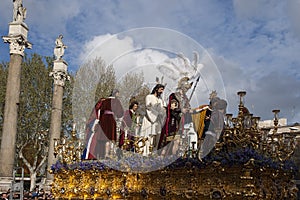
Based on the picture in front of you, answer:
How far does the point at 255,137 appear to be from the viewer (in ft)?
28.0

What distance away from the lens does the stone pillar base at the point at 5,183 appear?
1644cm

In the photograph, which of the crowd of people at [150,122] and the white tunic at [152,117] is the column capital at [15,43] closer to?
the crowd of people at [150,122]

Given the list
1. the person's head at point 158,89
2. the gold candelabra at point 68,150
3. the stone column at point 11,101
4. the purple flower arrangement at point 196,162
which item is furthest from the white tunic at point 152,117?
the stone column at point 11,101

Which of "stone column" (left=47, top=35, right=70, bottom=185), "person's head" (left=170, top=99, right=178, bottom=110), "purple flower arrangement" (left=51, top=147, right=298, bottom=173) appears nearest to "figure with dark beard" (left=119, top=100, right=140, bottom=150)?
"purple flower arrangement" (left=51, top=147, right=298, bottom=173)

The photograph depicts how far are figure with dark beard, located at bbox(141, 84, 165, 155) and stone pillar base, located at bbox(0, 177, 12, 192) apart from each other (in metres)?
8.50

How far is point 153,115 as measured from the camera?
36.7 feet

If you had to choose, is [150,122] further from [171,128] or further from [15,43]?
[15,43]

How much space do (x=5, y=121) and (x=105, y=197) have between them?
9.29m

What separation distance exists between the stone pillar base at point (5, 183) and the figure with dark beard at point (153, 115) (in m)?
8.50

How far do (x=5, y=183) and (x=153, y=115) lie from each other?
29.8 feet

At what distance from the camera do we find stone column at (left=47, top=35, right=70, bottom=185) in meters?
22.5

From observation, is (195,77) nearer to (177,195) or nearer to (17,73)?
(177,195)

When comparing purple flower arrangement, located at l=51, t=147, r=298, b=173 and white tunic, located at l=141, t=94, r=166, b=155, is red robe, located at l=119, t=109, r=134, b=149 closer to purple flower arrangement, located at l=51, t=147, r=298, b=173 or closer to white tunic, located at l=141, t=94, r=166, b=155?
white tunic, located at l=141, t=94, r=166, b=155

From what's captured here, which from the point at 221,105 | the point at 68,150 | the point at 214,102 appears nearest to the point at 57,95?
the point at 68,150
